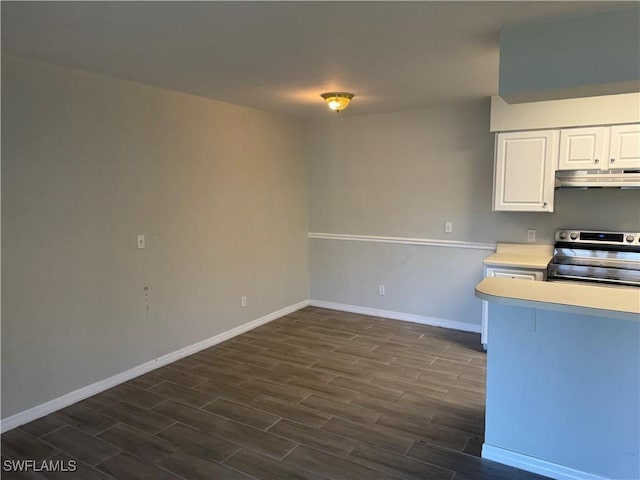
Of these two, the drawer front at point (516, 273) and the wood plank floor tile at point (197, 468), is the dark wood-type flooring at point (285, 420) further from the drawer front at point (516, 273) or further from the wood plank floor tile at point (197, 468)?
the drawer front at point (516, 273)

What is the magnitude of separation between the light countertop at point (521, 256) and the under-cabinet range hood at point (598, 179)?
68 centimetres

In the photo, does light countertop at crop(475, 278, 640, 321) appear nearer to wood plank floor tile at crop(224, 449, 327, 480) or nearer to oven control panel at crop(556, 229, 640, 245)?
wood plank floor tile at crop(224, 449, 327, 480)

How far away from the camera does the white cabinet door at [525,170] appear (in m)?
3.79

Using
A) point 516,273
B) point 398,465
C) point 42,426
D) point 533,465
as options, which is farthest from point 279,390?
point 516,273

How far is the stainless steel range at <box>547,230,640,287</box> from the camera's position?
11.8ft

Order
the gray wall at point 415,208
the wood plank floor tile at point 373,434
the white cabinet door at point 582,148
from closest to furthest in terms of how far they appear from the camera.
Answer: the wood plank floor tile at point 373,434, the white cabinet door at point 582,148, the gray wall at point 415,208

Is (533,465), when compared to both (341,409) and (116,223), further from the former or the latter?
(116,223)

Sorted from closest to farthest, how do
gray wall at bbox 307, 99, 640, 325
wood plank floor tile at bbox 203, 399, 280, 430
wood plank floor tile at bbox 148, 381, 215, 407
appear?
1. wood plank floor tile at bbox 203, 399, 280, 430
2. wood plank floor tile at bbox 148, 381, 215, 407
3. gray wall at bbox 307, 99, 640, 325

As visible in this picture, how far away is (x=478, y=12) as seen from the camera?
82.0 inches

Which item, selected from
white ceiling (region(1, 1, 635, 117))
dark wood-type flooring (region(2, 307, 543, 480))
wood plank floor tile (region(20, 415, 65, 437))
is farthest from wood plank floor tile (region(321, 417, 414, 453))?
white ceiling (region(1, 1, 635, 117))

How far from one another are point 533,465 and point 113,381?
9.85 ft

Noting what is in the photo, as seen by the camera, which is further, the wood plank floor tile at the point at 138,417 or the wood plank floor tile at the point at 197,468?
the wood plank floor tile at the point at 138,417

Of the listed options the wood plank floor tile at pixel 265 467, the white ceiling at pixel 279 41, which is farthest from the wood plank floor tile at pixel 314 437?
the white ceiling at pixel 279 41

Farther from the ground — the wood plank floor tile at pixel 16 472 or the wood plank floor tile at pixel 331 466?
the wood plank floor tile at pixel 16 472
